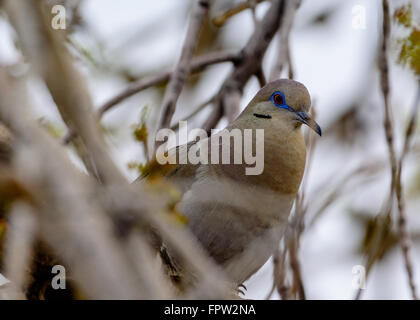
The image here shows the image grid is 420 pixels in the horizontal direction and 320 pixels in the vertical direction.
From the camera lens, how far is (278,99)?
3.72 m

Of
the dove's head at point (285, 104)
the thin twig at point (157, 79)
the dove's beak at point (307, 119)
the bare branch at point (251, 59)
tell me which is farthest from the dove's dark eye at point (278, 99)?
the thin twig at point (157, 79)

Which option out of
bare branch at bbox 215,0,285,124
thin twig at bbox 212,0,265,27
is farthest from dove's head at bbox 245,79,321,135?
thin twig at bbox 212,0,265,27

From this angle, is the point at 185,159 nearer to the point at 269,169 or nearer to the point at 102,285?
the point at 269,169

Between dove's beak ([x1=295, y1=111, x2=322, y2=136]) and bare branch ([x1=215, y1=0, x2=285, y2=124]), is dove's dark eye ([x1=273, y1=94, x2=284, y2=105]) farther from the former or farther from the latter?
bare branch ([x1=215, y1=0, x2=285, y2=124])

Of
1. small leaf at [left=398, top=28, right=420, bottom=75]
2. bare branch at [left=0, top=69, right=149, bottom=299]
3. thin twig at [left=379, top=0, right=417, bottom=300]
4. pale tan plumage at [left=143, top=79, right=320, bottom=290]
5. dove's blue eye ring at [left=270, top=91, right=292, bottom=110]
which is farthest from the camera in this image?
dove's blue eye ring at [left=270, top=91, right=292, bottom=110]

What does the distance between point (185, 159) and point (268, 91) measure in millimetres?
674

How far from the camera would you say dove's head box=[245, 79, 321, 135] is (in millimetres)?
3666

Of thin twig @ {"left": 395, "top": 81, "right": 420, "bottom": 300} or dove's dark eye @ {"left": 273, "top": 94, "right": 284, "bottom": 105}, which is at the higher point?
dove's dark eye @ {"left": 273, "top": 94, "right": 284, "bottom": 105}

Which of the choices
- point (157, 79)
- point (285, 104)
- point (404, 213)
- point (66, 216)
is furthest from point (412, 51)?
point (66, 216)

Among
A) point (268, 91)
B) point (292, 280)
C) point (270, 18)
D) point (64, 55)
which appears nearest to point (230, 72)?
point (270, 18)
